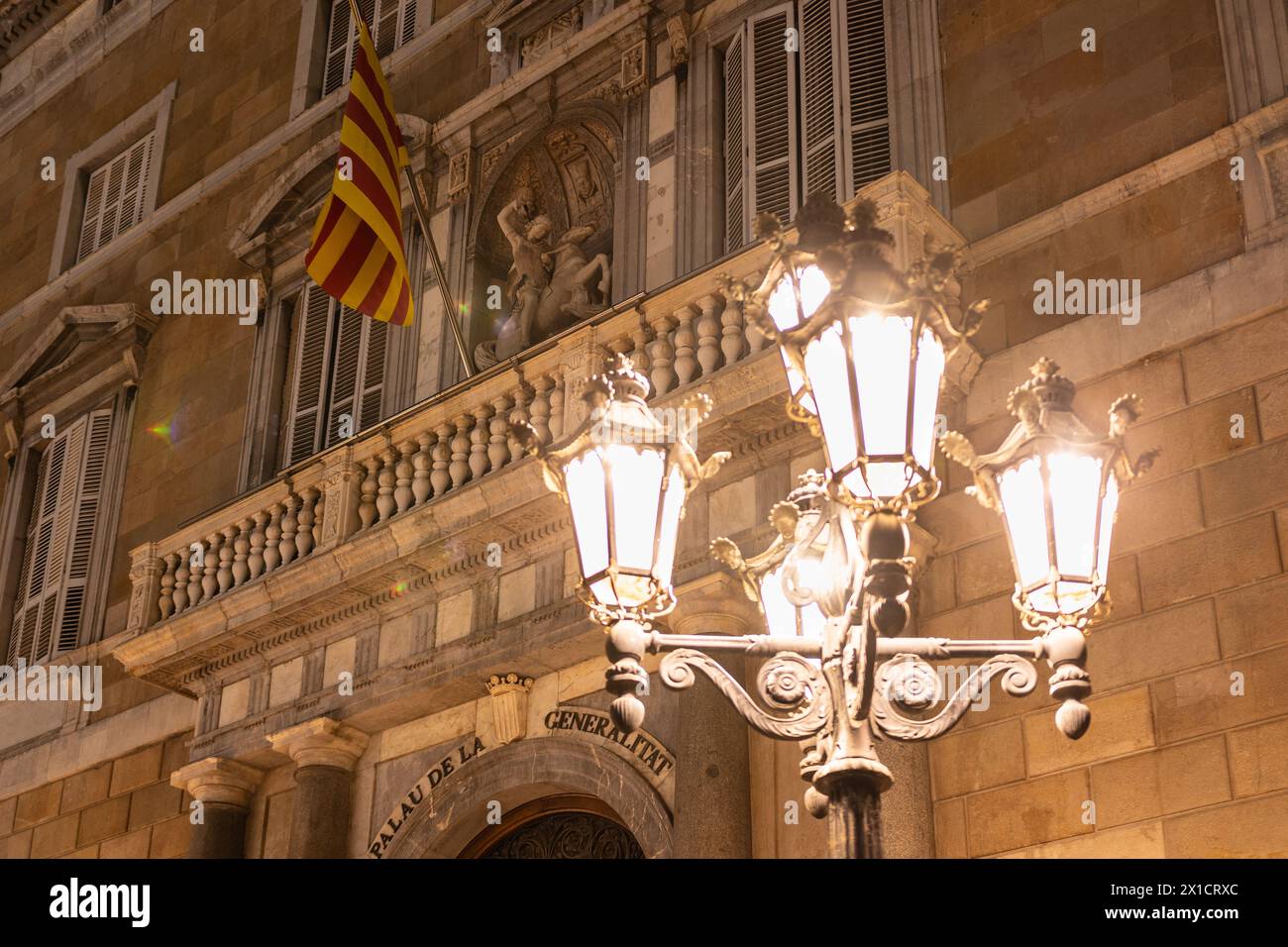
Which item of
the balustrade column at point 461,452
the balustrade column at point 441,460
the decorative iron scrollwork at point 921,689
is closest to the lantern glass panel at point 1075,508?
the decorative iron scrollwork at point 921,689

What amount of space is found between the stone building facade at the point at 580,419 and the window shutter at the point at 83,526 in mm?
37

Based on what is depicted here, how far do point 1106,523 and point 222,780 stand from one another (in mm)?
7569

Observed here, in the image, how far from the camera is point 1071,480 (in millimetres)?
5375

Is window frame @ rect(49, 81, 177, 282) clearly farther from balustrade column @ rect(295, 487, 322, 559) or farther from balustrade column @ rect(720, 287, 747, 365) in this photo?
balustrade column @ rect(720, 287, 747, 365)

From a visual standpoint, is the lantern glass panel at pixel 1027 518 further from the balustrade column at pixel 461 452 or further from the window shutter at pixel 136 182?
the window shutter at pixel 136 182

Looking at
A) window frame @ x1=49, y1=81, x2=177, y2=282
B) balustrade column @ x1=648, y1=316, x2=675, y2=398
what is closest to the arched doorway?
balustrade column @ x1=648, y1=316, x2=675, y2=398

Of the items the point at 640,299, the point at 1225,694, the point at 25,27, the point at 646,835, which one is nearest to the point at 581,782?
the point at 646,835

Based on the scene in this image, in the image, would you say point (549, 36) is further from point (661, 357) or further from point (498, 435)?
point (661, 357)

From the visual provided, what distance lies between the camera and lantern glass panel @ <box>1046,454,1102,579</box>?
5.31m

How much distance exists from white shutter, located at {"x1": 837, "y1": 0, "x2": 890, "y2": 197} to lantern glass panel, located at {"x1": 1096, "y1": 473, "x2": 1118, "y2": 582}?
567 centimetres

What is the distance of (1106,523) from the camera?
17.7ft

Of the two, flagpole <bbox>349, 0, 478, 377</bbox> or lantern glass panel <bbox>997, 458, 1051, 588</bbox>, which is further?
flagpole <bbox>349, 0, 478, 377</bbox>

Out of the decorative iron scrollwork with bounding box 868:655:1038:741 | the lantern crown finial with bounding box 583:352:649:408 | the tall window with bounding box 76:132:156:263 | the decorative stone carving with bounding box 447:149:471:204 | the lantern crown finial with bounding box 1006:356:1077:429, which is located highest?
the tall window with bounding box 76:132:156:263
